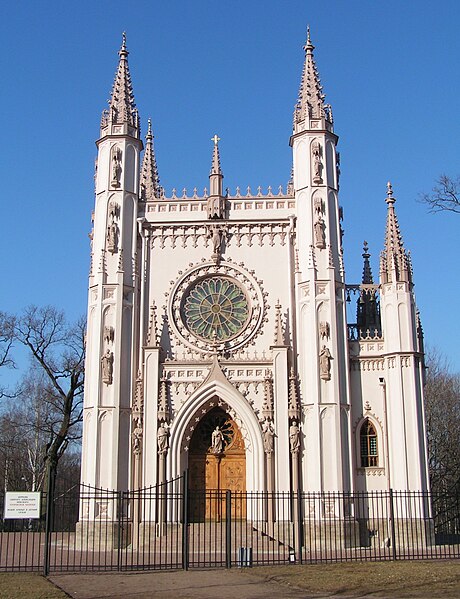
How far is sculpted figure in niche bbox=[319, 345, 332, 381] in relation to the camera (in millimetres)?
33812

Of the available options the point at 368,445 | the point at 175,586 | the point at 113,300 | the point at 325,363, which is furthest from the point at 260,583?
the point at 113,300

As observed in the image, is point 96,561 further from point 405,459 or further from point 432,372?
point 432,372

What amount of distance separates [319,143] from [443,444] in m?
23.7

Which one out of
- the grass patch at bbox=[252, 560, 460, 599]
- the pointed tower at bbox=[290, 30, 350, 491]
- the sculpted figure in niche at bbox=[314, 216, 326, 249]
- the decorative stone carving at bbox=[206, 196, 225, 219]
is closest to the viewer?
the grass patch at bbox=[252, 560, 460, 599]

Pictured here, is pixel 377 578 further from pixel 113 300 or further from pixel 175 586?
pixel 113 300

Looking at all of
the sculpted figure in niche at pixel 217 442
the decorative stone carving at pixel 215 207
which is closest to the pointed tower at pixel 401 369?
the sculpted figure in niche at pixel 217 442

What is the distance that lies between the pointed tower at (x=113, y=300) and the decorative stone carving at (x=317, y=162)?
8491 mm

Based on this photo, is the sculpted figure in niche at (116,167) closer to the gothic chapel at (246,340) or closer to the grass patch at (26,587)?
the gothic chapel at (246,340)

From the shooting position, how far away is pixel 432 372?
5747 cm

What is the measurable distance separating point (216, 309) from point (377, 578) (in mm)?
18479

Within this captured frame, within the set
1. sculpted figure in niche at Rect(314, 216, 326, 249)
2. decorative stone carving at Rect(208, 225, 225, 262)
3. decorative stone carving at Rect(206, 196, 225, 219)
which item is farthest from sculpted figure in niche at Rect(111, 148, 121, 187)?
sculpted figure in niche at Rect(314, 216, 326, 249)

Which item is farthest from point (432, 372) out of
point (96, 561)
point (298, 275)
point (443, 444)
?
point (96, 561)

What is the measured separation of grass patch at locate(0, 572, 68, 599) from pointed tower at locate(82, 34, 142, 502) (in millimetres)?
11952

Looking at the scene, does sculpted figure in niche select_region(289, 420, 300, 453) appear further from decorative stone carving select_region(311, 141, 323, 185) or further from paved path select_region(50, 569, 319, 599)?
decorative stone carving select_region(311, 141, 323, 185)
